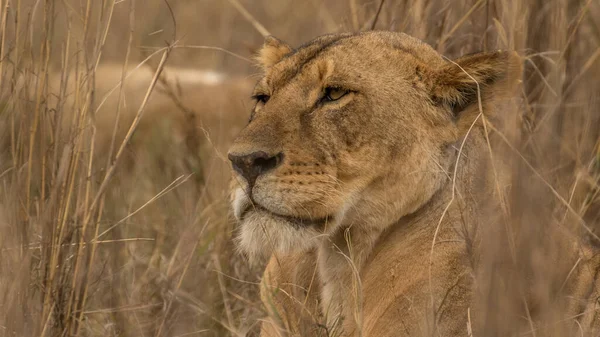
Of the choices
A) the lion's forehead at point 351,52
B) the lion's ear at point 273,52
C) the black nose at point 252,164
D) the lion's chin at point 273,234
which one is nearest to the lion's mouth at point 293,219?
the lion's chin at point 273,234

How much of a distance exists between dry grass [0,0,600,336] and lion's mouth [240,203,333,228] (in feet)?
1.40

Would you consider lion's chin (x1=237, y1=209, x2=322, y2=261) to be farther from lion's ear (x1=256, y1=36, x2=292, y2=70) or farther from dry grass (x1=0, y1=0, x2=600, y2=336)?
lion's ear (x1=256, y1=36, x2=292, y2=70)

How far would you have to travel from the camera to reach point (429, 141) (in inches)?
134

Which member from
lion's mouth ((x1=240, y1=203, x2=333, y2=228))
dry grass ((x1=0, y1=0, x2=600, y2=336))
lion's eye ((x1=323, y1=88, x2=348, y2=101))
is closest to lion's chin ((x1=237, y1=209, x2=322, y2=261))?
lion's mouth ((x1=240, y1=203, x2=333, y2=228))

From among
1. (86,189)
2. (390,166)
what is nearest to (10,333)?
(86,189)

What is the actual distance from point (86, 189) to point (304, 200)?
0.82 m

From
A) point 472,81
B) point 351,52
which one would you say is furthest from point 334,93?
point 472,81

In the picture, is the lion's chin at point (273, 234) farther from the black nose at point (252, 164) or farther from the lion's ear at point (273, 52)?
the lion's ear at point (273, 52)

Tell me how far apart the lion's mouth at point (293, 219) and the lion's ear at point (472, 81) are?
0.58 m

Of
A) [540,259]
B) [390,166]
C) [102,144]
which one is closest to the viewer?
[540,259]

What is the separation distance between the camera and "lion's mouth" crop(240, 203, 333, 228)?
3.24 metres

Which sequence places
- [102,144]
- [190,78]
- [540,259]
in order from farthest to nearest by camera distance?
[190,78] < [102,144] < [540,259]

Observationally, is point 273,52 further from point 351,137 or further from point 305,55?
point 351,137

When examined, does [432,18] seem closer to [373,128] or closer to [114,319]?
[373,128]
